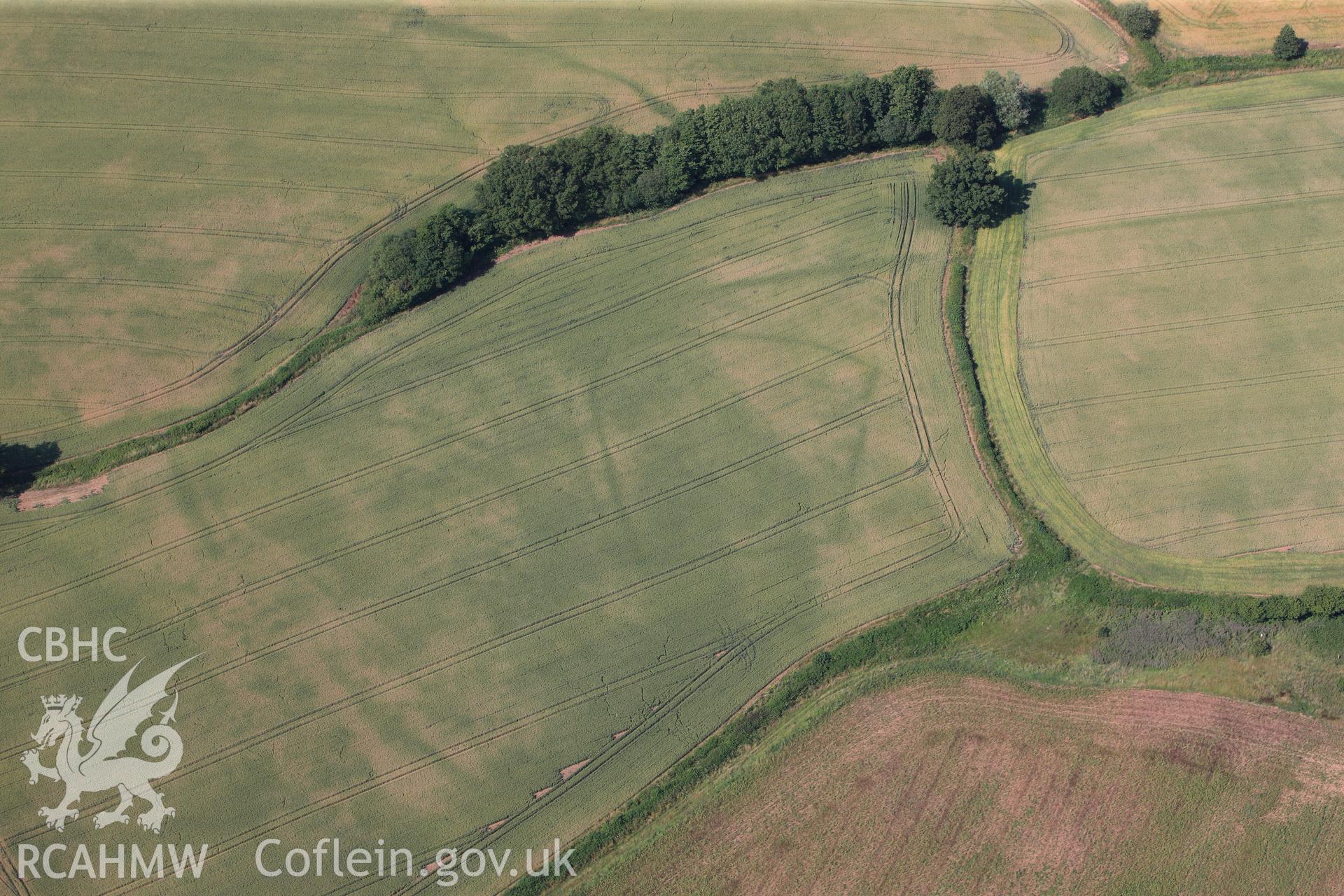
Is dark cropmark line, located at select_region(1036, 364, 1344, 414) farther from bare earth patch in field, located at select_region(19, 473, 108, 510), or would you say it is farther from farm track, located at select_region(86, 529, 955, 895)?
bare earth patch in field, located at select_region(19, 473, 108, 510)

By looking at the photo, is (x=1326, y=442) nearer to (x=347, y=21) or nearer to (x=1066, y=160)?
(x=1066, y=160)

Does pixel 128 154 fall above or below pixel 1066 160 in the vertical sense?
above

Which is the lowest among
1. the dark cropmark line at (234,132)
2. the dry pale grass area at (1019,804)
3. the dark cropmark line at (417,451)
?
the dry pale grass area at (1019,804)

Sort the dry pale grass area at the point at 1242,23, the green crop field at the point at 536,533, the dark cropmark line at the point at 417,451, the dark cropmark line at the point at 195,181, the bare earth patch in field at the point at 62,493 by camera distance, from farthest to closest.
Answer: the dry pale grass area at the point at 1242,23, the dark cropmark line at the point at 195,181, the bare earth patch in field at the point at 62,493, the dark cropmark line at the point at 417,451, the green crop field at the point at 536,533

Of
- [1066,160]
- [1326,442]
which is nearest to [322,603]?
[1066,160]

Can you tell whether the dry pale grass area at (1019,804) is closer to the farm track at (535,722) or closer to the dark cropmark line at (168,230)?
the farm track at (535,722)

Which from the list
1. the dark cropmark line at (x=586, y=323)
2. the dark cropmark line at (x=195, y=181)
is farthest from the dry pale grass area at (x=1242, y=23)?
the dark cropmark line at (x=195, y=181)

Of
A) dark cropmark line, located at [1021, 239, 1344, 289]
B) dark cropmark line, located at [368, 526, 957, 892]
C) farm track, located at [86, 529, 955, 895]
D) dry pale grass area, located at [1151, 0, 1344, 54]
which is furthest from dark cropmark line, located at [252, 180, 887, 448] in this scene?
dry pale grass area, located at [1151, 0, 1344, 54]
